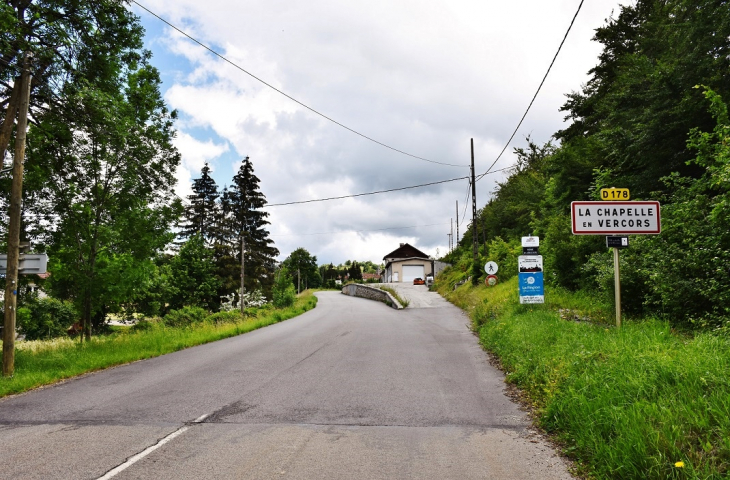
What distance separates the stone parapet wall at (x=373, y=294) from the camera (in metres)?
36.4

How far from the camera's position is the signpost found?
28.0 feet

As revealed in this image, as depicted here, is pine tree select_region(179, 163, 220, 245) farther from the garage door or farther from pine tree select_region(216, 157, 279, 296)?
the garage door

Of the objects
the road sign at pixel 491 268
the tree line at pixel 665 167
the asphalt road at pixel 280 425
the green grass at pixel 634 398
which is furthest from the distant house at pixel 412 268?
the green grass at pixel 634 398

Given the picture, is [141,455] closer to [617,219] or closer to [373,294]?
[617,219]

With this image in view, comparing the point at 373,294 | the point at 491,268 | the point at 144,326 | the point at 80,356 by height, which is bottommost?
the point at 144,326

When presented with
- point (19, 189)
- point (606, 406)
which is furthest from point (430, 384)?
point (19, 189)

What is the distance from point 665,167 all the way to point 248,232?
43380 millimetres

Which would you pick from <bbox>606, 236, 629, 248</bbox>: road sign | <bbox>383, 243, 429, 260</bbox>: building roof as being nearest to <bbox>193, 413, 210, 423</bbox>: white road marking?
<bbox>606, 236, 629, 248</bbox>: road sign

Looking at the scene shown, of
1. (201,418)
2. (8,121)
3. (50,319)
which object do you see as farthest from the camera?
(50,319)

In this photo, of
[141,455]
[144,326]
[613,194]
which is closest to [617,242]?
[613,194]

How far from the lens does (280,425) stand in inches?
225

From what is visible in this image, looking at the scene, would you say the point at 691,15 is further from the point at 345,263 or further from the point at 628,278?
the point at 345,263

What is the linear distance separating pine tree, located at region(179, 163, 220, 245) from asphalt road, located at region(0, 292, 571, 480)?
1853 inches

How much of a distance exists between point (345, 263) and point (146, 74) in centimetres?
15623
